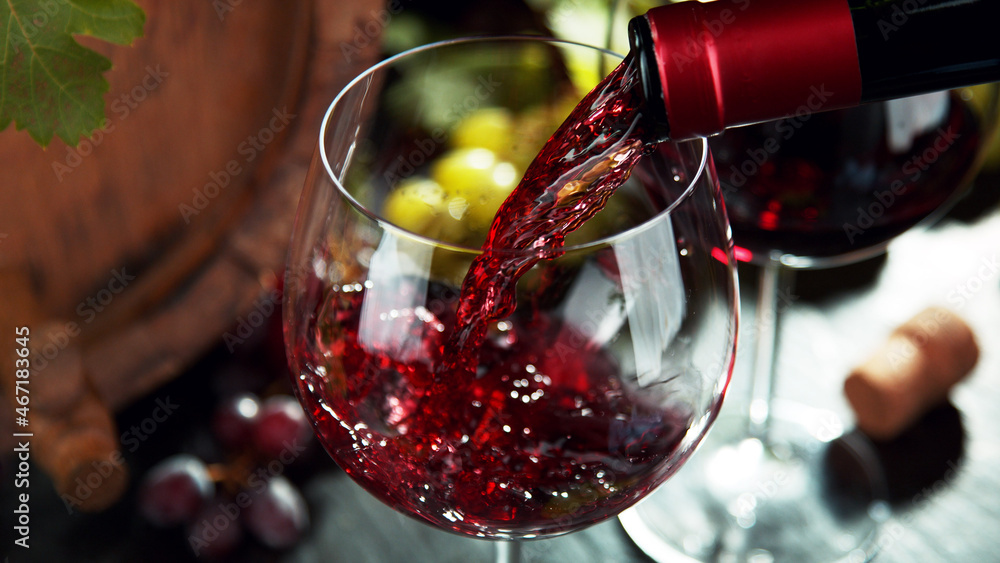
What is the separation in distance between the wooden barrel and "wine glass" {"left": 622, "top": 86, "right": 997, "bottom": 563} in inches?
15.6

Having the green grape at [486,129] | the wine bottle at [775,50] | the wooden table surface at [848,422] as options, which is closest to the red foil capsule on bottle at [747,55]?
the wine bottle at [775,50]

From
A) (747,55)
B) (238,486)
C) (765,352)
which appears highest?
(747,55)

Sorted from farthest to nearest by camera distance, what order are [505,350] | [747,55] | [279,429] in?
[279,429], [505,350], [747,55]

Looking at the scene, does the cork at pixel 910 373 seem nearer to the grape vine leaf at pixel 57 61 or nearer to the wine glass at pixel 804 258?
the wine glass at pixel 804 258

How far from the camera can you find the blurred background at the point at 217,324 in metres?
0.79

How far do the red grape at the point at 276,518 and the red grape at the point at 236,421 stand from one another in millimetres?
71

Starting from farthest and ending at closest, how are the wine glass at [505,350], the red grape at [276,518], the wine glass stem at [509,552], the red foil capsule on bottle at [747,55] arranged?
the red grape at [276,518], the wine glass stem at [509,552], the wine glass at [505,350], the red foil capsule on bottle at [747,55]

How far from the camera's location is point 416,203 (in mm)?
630

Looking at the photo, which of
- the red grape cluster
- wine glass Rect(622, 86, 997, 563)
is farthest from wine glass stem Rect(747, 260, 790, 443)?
the red grape cluster

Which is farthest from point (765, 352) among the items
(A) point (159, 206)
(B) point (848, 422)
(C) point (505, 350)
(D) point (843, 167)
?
(A) point (159, 206)

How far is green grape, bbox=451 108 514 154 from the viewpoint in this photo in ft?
2.02

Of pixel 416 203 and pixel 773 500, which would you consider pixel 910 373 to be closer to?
pixel 773 500

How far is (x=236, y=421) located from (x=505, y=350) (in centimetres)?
36

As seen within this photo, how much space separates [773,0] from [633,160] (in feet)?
0.36
